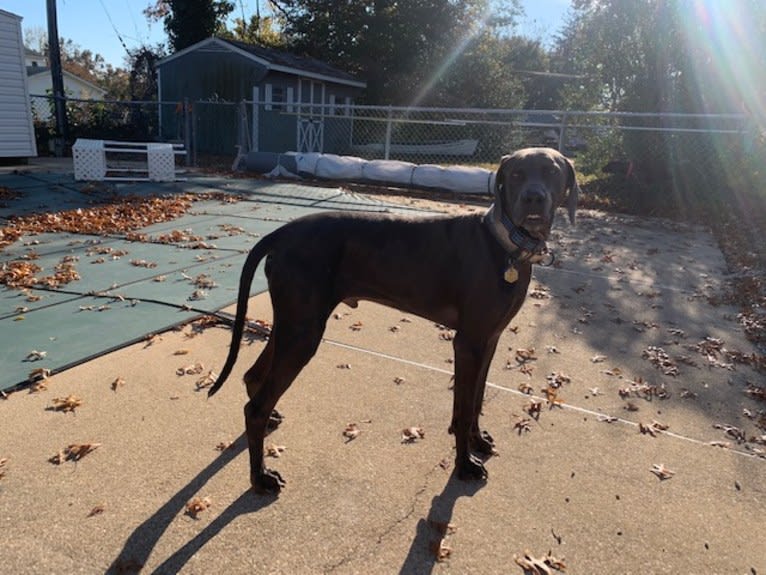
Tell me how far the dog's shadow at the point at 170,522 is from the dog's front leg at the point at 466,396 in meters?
0.94

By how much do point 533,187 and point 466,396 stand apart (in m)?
1.05

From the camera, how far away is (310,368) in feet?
12.7

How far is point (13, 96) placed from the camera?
15.8m

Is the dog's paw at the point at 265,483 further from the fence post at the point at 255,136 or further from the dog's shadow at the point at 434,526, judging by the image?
the fence post at the point at 255,136

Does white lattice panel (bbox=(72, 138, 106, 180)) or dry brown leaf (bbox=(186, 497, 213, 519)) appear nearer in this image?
dry brown leaf (bbox=(186, 497, 213, 519))

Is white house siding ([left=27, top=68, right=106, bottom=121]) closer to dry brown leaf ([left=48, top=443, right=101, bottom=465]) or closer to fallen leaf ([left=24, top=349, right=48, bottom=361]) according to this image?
fallen leaf ([left=24, top=349, right=48, bottom=361])

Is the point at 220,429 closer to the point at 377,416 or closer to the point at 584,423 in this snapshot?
the point at 377,416

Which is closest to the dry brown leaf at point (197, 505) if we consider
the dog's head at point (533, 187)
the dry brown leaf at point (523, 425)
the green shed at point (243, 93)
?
the dry brown leaf at point (523, 425)

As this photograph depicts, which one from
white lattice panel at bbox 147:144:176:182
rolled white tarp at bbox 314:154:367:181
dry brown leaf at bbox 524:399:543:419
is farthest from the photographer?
rolled white tarp at bbox 314:154:367:181

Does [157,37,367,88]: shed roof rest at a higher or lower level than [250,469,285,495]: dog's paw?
higher

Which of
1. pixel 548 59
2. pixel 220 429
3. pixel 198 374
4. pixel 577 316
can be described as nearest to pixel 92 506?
pixel 220 429

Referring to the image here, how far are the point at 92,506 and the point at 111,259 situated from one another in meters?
4.35

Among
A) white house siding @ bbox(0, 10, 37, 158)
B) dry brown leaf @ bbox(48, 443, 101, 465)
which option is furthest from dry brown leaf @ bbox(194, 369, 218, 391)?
white house siding @ bbox(0, 10, 37, 158)

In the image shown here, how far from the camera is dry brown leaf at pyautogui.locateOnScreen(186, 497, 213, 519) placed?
243 cm
